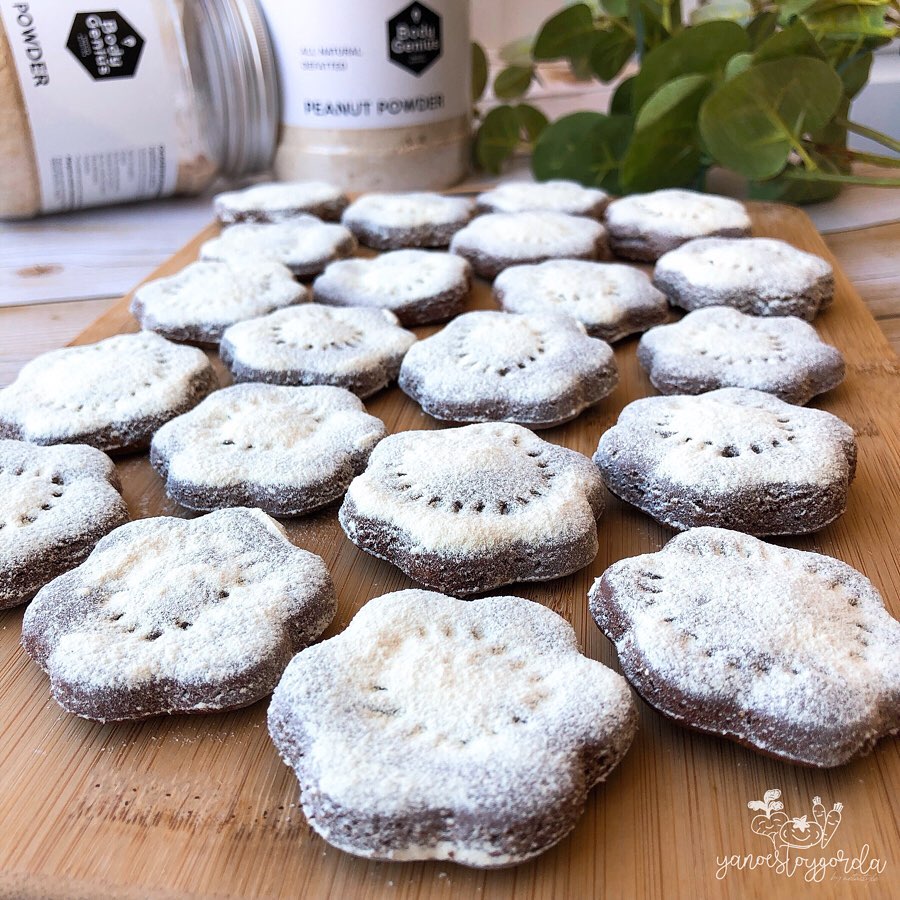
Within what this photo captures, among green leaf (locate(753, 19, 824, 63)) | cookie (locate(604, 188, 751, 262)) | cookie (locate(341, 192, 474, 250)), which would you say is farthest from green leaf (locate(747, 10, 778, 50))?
cookie (locate(341, 192, 474, 250))

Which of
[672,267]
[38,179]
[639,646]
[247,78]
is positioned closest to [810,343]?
[672,267]

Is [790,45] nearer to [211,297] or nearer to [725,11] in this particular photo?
[725,11]

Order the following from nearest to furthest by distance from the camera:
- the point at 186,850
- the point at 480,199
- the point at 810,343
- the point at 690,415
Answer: the point at 186,850, the point at 690,415, the point at 810,343, the point at 480,199

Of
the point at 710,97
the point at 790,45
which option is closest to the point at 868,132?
the point at 790,45


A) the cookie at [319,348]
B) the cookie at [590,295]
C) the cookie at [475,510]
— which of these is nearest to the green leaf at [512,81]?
the cookie at [590,295]

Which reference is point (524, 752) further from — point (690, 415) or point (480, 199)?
point (480, 199)

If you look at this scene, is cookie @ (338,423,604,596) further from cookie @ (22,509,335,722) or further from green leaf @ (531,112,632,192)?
green leaf @ (531,112,632,192)
